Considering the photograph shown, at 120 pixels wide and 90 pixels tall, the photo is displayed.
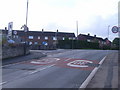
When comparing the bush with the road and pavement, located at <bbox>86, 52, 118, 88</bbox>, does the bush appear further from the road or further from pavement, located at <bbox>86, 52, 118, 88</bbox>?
pavement, located at <bbox>86, 52, 118, 88</bbox>

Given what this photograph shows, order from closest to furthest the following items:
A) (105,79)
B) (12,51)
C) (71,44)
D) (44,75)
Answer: (105,79), (44,75), (12,51), (71,44)

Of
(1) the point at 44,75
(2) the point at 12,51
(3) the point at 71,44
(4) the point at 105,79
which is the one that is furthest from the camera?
(3) the point at 71,44

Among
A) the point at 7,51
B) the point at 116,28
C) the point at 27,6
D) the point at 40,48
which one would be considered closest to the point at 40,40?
the point at 40,48

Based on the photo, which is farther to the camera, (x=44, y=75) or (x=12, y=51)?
(x=12, y=51)

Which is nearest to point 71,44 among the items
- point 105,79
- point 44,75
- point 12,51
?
point 12,51

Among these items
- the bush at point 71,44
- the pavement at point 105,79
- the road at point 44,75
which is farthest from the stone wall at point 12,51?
the bush at point 71,44

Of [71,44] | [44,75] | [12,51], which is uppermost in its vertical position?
[71,44]

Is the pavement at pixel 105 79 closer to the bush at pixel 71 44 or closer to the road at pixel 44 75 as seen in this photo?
the road at pixel 44 75

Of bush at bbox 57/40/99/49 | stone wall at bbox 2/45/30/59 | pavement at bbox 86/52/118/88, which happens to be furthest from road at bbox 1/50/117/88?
bush at bbox 57/40/99/49

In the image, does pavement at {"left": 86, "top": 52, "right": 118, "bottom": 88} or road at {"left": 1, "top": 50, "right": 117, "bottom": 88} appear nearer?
A: pavement at {"left": 86, "top": 52, "right": 118, "bottom": 88}

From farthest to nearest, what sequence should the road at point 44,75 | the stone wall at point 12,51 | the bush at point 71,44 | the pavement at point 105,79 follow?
the bush at point 71,44 < the stone wall at point 12,51 < the road at point 44,75 < the pavement at point 105,79

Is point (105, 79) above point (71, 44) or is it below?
below

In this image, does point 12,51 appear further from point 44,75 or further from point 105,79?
point 105,79

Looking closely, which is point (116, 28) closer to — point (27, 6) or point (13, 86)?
point (13, 86)
